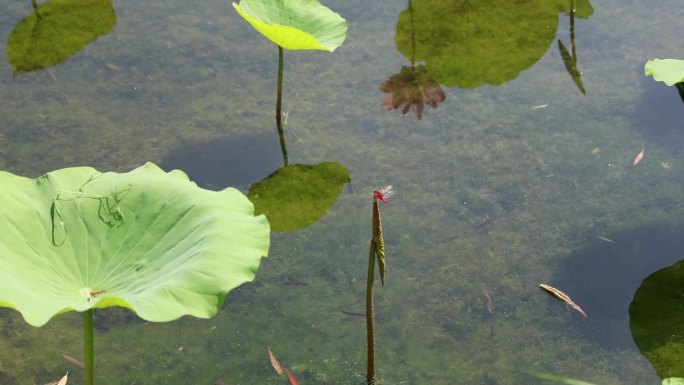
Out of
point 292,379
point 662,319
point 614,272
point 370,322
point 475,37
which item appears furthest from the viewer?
point 475,37

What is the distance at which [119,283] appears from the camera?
199cm

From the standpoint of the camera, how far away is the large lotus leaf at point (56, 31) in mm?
3600

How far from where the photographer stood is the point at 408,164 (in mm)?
3057

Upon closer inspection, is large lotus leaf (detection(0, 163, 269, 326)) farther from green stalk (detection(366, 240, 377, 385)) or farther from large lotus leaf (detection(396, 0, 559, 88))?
large lotus leaf (detection(396, 0, 559, 88))

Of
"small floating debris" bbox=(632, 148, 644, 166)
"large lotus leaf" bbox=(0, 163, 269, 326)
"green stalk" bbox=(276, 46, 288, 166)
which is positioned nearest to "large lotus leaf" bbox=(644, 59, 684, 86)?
"small floating debris" bbox=(632, 148, 644, 166)

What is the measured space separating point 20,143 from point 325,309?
1.21 m

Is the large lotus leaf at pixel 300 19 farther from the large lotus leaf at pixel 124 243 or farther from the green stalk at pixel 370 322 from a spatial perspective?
the green stalk at pixel 370 322

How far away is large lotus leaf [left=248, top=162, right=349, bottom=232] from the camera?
2.85 meters

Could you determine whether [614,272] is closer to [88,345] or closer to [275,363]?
[275,363]

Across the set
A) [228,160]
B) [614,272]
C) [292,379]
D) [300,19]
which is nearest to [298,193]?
[228,160]

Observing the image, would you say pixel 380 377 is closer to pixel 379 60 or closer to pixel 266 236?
pixel 266 236

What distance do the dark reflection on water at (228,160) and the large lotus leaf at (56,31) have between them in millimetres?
786

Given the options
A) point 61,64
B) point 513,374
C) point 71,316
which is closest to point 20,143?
point 61,64

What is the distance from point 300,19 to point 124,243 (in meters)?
1.35
